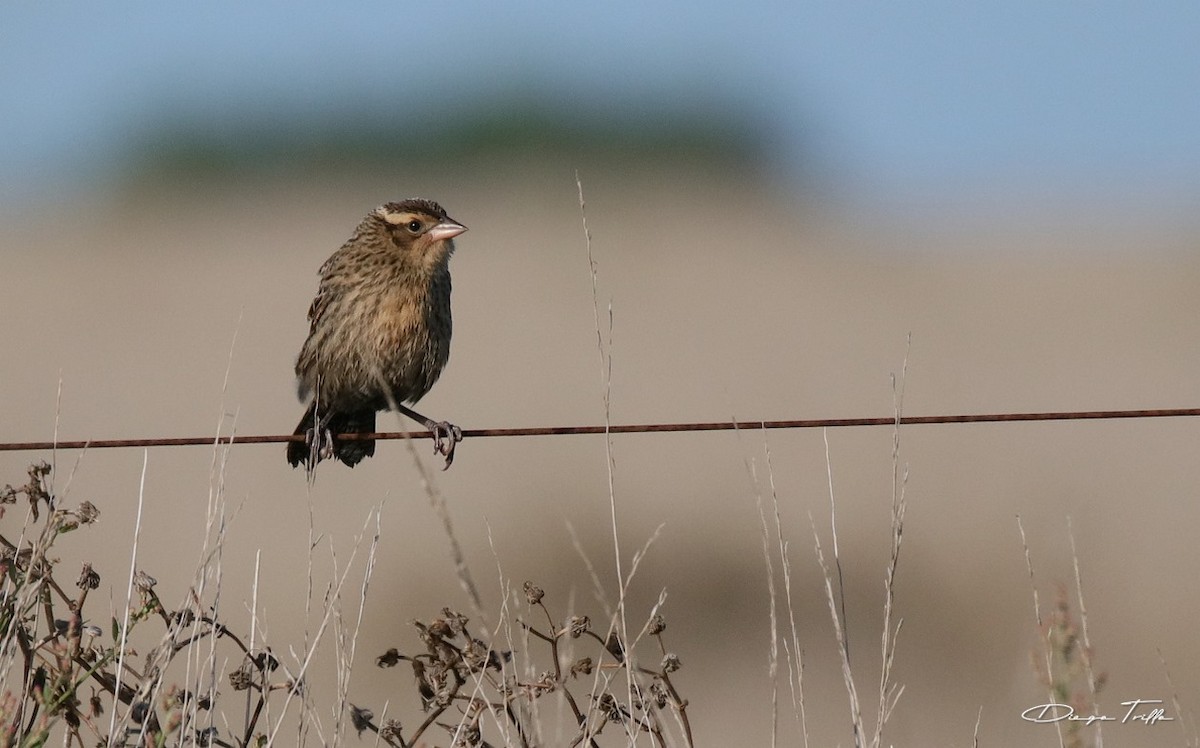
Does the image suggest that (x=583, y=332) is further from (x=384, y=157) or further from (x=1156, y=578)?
(x=384, y=157)

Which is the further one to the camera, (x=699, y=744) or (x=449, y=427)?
(x=699, y=744)

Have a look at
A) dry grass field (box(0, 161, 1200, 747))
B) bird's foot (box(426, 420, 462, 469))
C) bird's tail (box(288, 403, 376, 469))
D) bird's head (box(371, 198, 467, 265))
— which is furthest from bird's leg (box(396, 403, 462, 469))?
bird's head (box(371, 198, 467, 265))

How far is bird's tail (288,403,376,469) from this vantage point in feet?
21.8

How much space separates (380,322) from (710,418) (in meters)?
9.39

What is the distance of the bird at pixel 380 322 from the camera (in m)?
6.55

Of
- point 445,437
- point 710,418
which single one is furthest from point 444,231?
point 710,418

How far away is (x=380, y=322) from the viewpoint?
655cm

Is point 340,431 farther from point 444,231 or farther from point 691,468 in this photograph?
point 691,468

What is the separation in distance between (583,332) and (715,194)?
14.7 meters

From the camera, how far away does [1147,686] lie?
951cm

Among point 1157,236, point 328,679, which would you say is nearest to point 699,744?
point 328,679

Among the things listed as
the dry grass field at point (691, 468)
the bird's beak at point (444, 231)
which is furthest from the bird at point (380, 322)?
the dry grass field at point (691, 468)

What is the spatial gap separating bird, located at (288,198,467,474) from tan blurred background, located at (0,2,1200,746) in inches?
16.1

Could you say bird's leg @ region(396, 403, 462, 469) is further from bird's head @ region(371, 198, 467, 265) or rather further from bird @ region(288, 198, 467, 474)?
bird's head @ region(371, 198, 467, 265)
